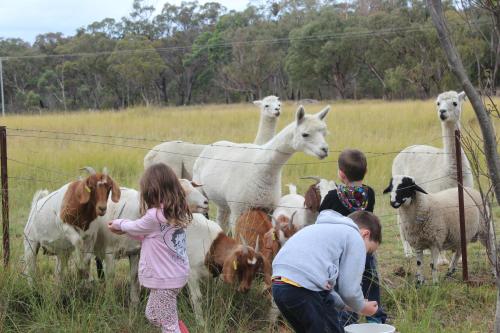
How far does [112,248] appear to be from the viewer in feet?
20.1

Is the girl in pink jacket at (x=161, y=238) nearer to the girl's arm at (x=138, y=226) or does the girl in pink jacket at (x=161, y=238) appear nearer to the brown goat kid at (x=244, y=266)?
the girl's arm at (x=138, y=226)

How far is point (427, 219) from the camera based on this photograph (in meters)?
6.80

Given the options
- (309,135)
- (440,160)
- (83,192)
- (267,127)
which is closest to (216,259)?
(83,192)

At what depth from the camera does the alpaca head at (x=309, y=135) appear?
685 centimetres

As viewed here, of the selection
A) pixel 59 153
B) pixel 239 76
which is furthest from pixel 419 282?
pixel 239 76

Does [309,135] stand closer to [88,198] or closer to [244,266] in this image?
[244,266]

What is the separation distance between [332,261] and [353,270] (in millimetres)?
135

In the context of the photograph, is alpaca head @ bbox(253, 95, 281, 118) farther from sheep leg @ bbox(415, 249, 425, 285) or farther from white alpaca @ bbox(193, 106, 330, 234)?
sheep leg @ bbox(415, 249, 425, 285)

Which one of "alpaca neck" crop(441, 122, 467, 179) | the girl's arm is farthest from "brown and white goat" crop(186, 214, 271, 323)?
"alpaca neck" crop(441, 122, 467, 179)

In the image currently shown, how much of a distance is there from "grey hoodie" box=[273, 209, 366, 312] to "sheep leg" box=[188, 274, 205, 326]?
1344 mm

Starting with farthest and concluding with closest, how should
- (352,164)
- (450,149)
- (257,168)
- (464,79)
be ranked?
1. (450,149)
2. (257,168)
3. (352,164)
4. (464,79)

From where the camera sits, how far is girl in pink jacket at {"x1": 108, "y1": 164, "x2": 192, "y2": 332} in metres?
4.61

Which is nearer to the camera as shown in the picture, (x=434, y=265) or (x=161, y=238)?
(x=161, y=238)

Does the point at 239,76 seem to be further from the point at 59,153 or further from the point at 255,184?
the point at 255,184
